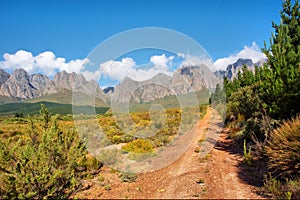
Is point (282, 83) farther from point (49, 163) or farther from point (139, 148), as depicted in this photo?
point (49, 163)

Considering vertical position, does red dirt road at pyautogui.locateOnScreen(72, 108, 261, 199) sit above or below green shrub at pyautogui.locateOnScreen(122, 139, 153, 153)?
below

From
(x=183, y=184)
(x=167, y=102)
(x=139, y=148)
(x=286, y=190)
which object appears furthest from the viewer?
(x=167, y=102)

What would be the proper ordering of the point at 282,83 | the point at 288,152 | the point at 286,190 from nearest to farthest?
the point at 286,190 < the point at 288,152 < the point at 282,83

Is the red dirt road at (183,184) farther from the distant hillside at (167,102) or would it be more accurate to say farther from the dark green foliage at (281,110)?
the distant hillside at (167,102)

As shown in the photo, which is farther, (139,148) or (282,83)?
(139,148)

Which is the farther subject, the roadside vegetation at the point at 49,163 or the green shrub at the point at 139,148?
the green shrub at the point at 139,148

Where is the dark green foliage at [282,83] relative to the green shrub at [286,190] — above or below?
above

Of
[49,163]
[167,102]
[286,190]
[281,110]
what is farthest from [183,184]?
[167,102]

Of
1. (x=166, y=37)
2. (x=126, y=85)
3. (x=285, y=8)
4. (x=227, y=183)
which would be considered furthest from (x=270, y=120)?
(x=285, y=8)

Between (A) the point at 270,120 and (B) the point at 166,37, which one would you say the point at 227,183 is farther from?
(B) the point at 166,37

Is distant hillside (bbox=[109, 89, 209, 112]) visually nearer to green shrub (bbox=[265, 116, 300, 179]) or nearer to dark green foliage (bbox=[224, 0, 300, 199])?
Result: dark green foliage (bbox=[224, 0, 300, 199])

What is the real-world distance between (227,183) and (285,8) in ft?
39.8

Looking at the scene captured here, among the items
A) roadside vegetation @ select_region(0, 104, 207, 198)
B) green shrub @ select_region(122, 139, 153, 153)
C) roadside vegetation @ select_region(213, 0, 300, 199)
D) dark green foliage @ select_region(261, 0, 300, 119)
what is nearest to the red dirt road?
roadside vegetation @ select_region(0, 104, 207, 198)

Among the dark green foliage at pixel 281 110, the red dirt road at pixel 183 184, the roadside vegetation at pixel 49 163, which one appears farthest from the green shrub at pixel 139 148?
the dark green foliage at pixel 281 110
